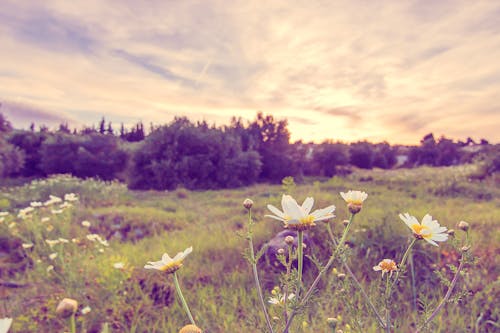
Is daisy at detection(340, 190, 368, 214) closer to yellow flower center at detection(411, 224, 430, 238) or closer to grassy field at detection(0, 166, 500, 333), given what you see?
yellow flower center at detection(411, 224, 430, 238)

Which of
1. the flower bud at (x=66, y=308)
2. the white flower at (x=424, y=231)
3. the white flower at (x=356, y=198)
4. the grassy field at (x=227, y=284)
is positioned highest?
the white flower at (x=356, y=198)

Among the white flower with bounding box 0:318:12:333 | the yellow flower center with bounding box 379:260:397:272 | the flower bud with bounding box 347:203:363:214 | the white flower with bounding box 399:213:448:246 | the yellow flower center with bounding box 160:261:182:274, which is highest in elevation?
the flower bud with bounding box 347:203:363:214

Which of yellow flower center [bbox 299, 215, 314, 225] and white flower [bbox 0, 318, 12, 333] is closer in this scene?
white flower [bbox 0, 318, 12, 333]

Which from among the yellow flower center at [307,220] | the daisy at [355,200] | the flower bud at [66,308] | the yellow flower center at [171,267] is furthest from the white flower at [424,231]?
the flower bud at [66,308]

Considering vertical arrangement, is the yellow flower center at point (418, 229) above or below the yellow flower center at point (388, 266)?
→ above

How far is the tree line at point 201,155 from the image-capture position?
1527cm

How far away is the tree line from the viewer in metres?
15.3

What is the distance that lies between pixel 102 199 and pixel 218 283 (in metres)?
6.77

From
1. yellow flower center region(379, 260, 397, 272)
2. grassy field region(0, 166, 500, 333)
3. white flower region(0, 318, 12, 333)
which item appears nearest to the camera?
white flower region(0, 318, 12, 333)

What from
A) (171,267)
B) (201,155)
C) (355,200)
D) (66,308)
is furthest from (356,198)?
(201,155)

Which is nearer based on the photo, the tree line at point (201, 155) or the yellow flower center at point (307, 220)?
the yellow flower center at point (307, 220)

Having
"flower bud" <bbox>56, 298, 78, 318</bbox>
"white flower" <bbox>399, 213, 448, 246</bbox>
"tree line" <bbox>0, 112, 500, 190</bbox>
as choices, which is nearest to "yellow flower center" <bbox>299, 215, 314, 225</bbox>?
"white flower" <bbox>399, 213, 448, 246</bbox>

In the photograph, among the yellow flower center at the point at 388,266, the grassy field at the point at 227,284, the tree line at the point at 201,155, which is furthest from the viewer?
the tree line at the point at 201,155

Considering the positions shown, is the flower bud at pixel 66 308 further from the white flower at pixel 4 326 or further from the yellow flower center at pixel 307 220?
the yellow flower center at pixel 307 220
